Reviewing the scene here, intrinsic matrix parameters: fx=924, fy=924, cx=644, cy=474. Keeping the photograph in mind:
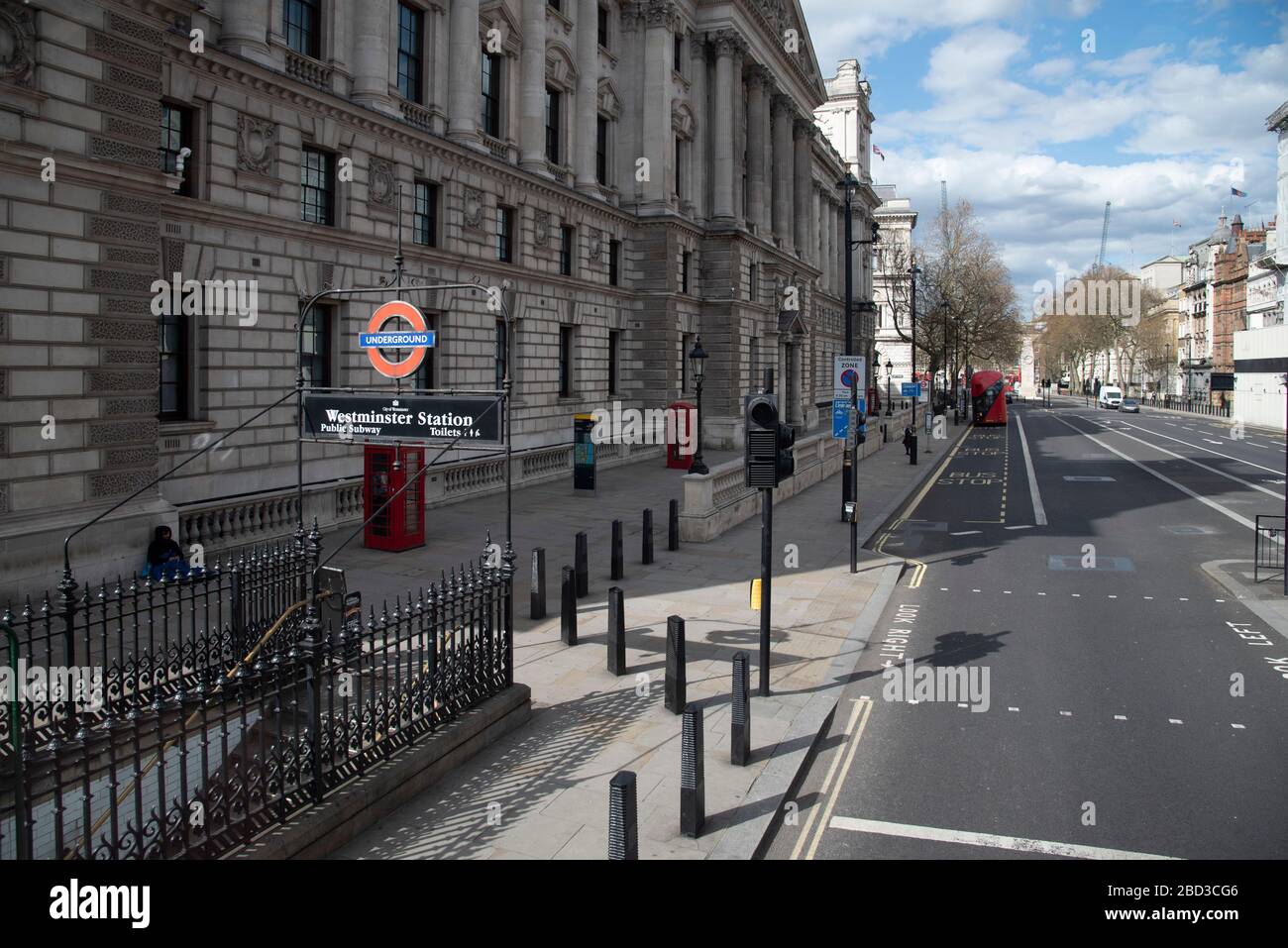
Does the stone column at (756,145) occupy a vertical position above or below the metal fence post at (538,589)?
above

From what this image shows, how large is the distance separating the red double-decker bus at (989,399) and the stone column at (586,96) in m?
41.6

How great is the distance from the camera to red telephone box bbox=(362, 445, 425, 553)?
17422 millimetres

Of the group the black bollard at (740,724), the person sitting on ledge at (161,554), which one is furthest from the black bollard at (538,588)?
the person sitting on ledge at (161,554)

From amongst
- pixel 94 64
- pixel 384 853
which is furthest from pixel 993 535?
pixel 94 64

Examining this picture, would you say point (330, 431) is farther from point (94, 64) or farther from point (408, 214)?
point (408, 214)

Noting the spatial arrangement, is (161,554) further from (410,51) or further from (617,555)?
(410,51)

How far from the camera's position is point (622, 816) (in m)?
5.75

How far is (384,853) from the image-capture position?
6.17 m

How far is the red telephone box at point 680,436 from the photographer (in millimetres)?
34281

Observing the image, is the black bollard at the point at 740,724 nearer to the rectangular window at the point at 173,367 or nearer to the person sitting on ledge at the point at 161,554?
the person sitting on ledge at the point at 161,554

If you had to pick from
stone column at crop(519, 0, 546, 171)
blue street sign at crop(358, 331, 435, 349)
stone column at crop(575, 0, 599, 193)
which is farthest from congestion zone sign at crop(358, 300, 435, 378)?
Result: stone column at crop(575, 0, 599, 193)
